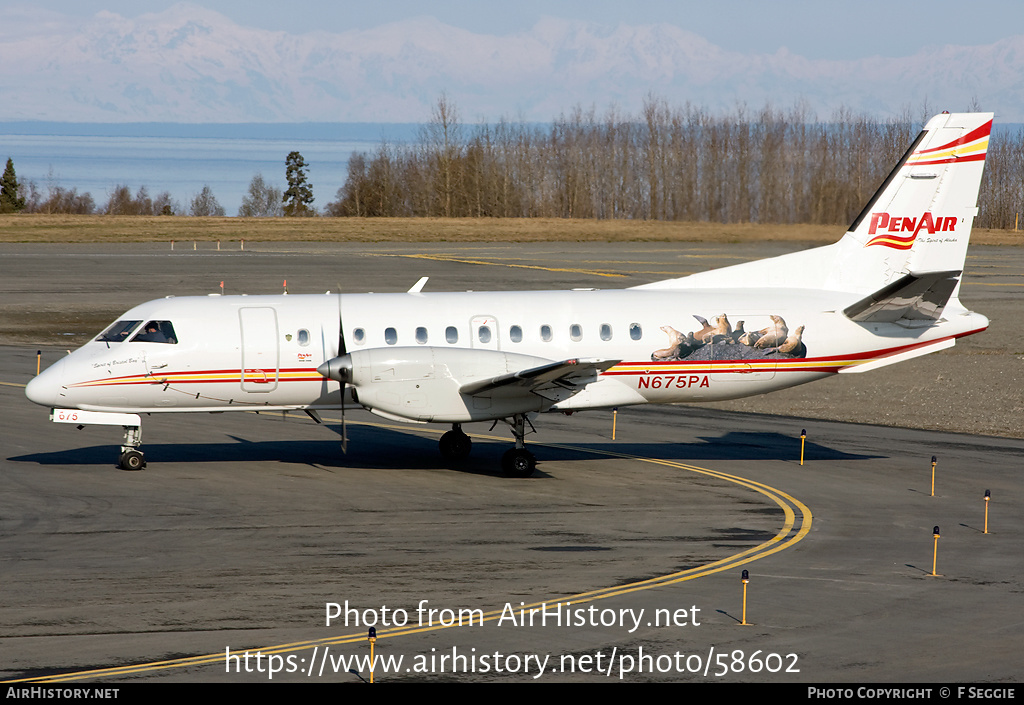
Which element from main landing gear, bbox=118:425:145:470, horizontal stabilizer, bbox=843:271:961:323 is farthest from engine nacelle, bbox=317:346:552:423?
horizontal stabilizer, bbox=843:271:961:323

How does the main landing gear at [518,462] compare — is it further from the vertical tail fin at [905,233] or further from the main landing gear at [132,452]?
the main landing gear at [132,452]

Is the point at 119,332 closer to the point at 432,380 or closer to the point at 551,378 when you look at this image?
the point at 432,380

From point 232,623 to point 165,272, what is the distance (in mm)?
51016

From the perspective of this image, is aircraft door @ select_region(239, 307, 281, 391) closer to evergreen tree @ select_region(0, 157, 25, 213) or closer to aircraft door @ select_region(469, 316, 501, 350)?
aircraft door @ select_region(469, 316, 501, 350)

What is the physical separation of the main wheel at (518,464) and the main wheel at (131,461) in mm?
7719

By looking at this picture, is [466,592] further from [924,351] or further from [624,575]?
[924,351]

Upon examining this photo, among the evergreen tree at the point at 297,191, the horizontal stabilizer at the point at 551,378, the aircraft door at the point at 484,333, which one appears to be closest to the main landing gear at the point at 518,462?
the horizontal stabilizer at the point at 551,378

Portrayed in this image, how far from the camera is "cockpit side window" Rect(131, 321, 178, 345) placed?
21.6m

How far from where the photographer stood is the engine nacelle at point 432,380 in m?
20.5

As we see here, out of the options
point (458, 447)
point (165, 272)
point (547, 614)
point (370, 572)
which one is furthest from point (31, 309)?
point (547, 614)

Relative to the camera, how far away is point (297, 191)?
440 ft

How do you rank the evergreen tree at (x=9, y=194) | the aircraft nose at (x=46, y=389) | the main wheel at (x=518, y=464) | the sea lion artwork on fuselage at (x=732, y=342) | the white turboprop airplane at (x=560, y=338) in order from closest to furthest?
1. the aircraft nose at (x=46, y=389)
2. the white turboprop airplane at (x=560, y=338)
3. the main wheel at (x=518, y=464)
4. the sea lion artwork on fuselage at (x=732, y=342)
5. the evergreen tree at (x=9, y=194)

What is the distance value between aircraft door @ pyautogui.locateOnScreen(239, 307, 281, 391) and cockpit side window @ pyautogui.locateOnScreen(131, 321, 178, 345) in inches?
58.3

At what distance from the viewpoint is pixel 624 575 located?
15.7 metres
